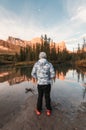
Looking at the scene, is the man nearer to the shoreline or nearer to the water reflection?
the shoreline

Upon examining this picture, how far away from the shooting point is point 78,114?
862 centimetres

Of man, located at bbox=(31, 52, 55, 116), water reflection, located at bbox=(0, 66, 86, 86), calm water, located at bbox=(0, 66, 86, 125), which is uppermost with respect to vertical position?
man, located at bbox=(31, 52, 55, 116)

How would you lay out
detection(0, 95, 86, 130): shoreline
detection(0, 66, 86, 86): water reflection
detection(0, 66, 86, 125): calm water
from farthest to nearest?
detection(0, 66, 86, 86): water reflection, detection(0, 66, 86, 125): calm water, detection(0, 95, 86, 130): shoreline

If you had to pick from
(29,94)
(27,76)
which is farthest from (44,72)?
(27,76)

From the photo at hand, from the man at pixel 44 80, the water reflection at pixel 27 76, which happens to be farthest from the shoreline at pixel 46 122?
the water reflection at pixel 27 76

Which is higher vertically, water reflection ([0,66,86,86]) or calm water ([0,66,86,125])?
water reflection ([0,66,86,86])

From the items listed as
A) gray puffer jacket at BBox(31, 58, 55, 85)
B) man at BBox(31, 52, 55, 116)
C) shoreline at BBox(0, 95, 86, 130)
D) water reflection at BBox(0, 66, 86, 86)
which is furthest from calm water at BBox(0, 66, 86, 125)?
gray puffer jacket at BBox(31, 58, 55, 85)

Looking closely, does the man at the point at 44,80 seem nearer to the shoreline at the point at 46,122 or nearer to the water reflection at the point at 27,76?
the shoreline at the point at 46,122

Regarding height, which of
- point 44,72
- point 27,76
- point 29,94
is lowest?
point 29,94

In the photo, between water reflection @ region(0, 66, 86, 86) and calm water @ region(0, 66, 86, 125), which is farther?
water reflection @ region(0, 66, 86, 86)

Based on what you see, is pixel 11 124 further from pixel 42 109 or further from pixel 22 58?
pixel 22 58

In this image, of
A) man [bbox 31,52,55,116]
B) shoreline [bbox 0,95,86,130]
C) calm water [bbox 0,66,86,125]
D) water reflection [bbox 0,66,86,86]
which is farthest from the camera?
water reflection [bbox 0,66,86,86]

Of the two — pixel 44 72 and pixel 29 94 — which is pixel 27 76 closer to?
pixel 29 94

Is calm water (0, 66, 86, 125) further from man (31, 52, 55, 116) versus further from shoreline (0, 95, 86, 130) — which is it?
man (31, 52, 55, 116)
